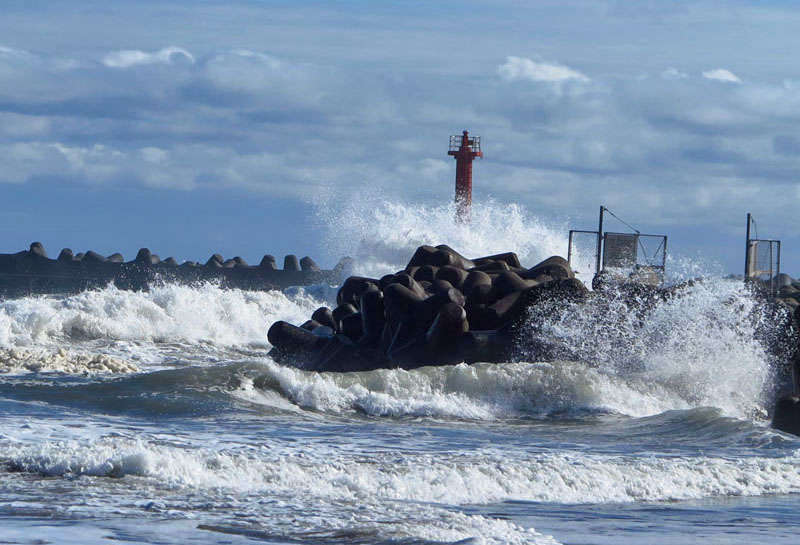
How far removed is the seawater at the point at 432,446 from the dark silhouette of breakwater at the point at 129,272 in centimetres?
2842

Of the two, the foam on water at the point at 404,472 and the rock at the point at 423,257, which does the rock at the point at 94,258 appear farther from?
the foam on water at the point at 404,472

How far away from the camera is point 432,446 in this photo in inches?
359

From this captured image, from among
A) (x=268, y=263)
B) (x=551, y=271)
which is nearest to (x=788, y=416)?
(x=551, y=271)

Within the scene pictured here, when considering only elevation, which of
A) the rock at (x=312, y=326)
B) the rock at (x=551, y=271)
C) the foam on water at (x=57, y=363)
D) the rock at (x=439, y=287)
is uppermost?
the rock at (x=551, y=271)

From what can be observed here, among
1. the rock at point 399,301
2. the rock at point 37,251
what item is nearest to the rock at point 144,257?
the rock at point 37,251

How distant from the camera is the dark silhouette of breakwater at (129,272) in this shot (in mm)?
45531

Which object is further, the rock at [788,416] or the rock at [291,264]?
the rock at [291,264]

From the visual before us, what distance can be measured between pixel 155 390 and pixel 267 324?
15.4 m

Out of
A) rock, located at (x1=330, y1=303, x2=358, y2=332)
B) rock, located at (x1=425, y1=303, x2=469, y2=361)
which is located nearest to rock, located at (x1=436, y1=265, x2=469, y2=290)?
rock, located at (x1=330, y1=303, x2=358, y2=332)

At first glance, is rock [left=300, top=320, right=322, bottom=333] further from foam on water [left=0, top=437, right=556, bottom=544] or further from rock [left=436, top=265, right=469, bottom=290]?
foam on water [left=0, top=437, right=556, bottom=544]

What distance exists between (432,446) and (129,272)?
130 feet

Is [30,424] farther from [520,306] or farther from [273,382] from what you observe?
[520,306]

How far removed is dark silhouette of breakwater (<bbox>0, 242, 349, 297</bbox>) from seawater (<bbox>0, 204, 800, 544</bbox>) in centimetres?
2842

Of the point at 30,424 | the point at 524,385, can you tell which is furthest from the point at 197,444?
the point at 524,385
